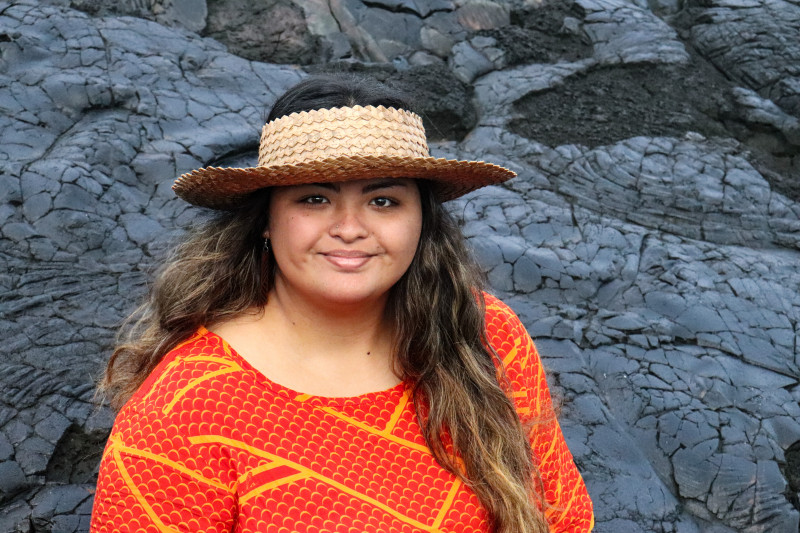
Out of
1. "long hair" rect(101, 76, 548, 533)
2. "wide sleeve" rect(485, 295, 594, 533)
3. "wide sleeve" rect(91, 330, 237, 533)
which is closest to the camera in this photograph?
"wide sleeve" rect(91, 330, 237, 533)

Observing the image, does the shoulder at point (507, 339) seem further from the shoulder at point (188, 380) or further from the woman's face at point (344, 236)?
the shoulder at point (188, 380)

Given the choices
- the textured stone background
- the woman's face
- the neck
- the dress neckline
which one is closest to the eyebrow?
the woman's face

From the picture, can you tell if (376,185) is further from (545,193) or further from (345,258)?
(545,193)

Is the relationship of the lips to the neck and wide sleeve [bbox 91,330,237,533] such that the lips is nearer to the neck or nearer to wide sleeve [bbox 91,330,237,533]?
the neck

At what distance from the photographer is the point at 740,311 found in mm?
3133

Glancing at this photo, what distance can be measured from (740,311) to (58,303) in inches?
96.3

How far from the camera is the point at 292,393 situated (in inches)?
68.4

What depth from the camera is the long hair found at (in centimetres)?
178

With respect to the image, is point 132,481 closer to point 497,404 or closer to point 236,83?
point 497,404

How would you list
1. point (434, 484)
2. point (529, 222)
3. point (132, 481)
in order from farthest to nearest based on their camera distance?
point (529, 222) < point (434, 484) < point (132, 481)

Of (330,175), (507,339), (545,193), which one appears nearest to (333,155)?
(330,175)

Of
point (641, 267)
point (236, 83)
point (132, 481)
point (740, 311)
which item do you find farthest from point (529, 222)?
point (132, 481)

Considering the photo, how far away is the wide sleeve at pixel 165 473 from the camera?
1573 millimetres

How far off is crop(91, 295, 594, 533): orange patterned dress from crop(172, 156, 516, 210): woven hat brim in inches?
12.0
